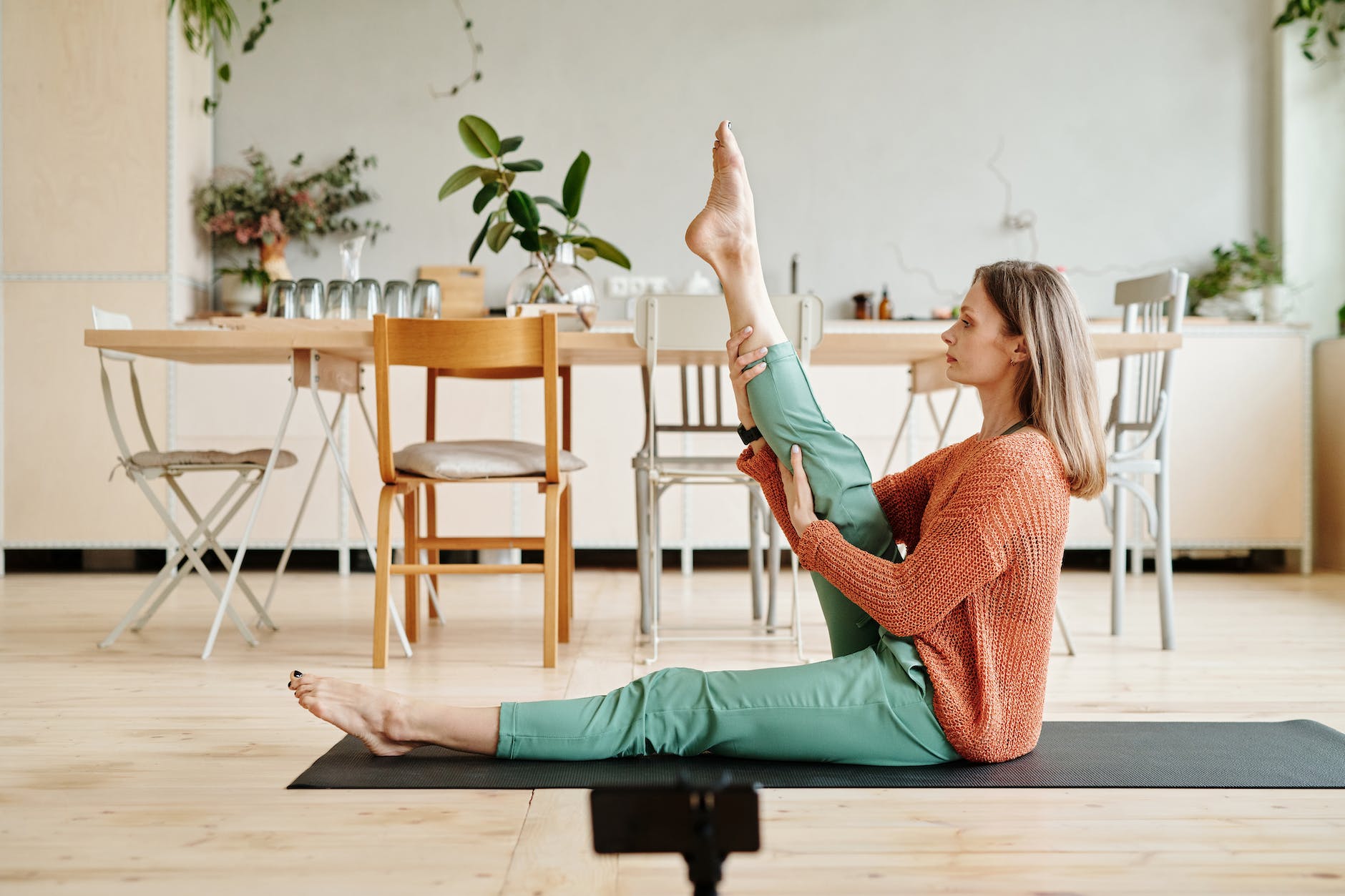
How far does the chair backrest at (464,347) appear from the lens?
7.80 ft

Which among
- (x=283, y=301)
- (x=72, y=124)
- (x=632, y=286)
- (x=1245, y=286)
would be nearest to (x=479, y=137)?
(x=283, y=301)

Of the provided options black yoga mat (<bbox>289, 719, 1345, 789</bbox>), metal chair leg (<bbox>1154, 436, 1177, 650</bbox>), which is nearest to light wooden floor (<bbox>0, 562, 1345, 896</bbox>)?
black yoga mat (<bbox>289, 719, 1345, 789</bbox>)

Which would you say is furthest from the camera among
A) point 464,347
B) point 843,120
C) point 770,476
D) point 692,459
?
point 843,120

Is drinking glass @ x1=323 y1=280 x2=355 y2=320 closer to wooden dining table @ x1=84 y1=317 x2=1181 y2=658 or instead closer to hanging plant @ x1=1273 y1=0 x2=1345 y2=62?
wooden dining table @ x1=84 y1=317 x2=1181 y2=658

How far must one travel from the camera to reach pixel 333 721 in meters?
1.54

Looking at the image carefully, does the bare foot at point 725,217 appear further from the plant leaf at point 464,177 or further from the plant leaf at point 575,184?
the plant leaf at point 464,177

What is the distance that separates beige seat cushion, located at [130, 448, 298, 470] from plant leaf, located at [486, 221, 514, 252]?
→ 79 cm

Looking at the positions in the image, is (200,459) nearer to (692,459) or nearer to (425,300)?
(425,300)

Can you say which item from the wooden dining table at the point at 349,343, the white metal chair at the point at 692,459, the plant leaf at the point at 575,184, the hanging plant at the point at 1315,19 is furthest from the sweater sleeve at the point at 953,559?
the hanging plant at the point at 1315,19

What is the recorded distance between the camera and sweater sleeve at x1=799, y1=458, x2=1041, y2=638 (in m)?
1.44

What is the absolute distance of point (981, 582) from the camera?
1446 millimetres

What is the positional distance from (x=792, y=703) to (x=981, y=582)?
1.04 feet

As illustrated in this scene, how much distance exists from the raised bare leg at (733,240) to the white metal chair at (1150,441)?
1.30 metres

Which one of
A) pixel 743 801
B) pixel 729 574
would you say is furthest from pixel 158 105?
pixel 743 801
